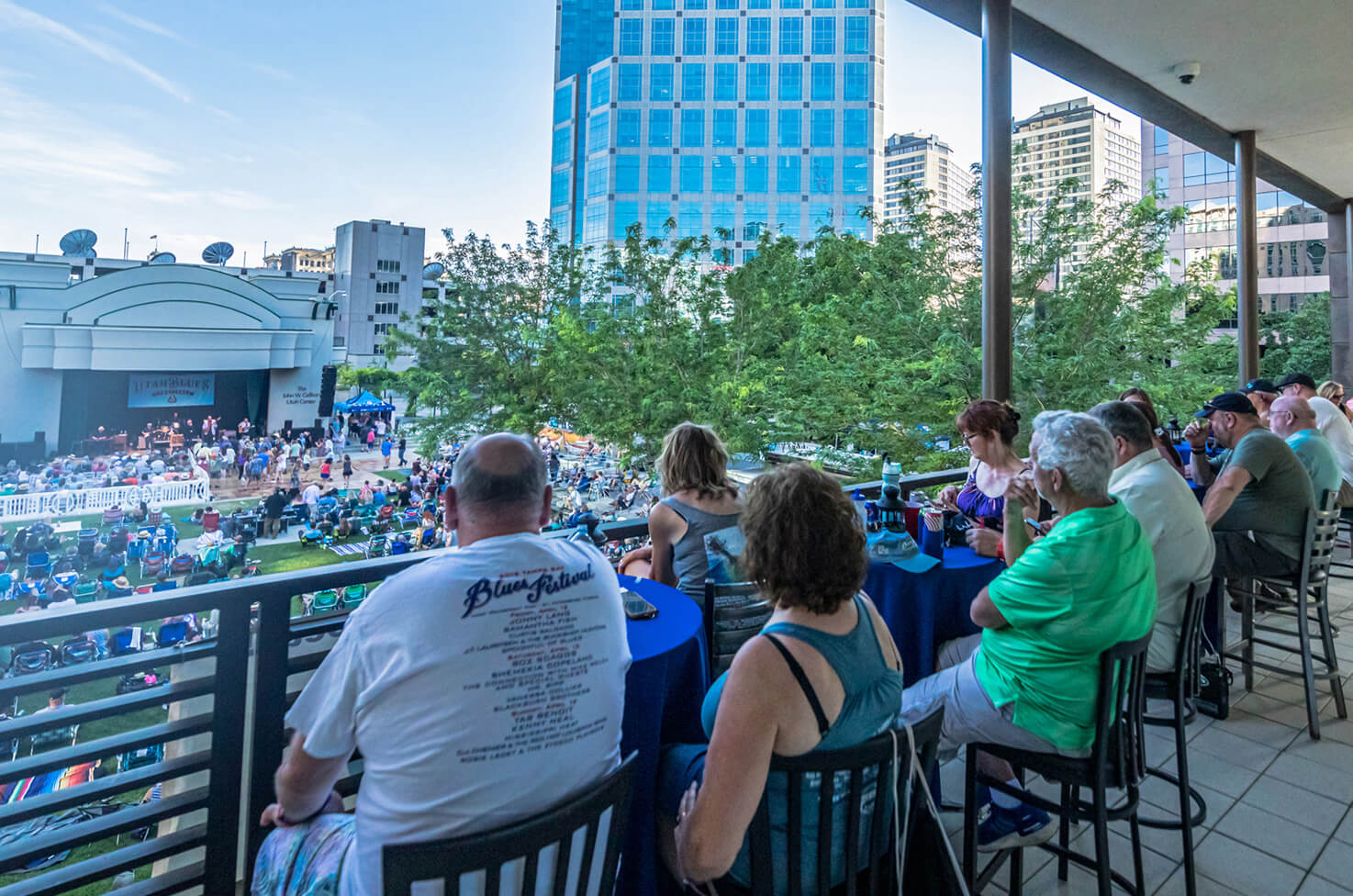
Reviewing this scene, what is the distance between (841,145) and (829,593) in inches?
2069

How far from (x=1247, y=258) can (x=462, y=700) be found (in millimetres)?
7066

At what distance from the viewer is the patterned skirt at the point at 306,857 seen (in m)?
0.96

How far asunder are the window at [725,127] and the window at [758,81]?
2.28 meters

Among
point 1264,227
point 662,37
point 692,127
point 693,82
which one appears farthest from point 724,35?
point 1264,227

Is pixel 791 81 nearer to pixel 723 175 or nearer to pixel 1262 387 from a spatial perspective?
pixel 723 175

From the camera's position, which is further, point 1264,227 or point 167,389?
point 1264,227

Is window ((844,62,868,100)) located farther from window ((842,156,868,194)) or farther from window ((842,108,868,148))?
window ((842,156,868,194))

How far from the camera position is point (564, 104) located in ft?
182

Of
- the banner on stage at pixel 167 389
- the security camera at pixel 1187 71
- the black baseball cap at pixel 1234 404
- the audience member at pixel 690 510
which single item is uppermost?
the banner on stage at pixel 167 389

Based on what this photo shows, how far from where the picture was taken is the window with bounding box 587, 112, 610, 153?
45.8m

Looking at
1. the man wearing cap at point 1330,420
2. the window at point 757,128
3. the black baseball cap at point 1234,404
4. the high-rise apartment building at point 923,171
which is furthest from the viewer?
the window at point 757,128

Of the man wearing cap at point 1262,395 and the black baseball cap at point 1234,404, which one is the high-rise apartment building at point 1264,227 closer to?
the man wearing cap at point 1262,395

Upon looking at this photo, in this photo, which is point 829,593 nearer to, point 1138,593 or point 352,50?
point 1138,593

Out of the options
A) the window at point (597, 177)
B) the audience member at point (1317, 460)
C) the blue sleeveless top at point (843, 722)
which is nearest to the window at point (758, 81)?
the window at point (597, 177)
